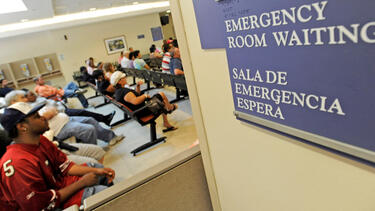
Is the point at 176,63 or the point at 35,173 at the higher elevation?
the point at 176,63

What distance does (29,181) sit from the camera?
150cm

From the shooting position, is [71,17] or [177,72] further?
[71,17]

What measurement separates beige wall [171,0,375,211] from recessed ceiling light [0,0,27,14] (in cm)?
686

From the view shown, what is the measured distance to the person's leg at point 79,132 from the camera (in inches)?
127

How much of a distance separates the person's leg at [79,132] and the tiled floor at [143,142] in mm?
436

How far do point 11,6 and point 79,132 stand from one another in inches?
208

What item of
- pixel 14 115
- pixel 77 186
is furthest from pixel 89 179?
pixel 14 115

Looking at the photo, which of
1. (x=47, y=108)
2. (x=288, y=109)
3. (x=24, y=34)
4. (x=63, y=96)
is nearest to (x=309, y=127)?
(x=288, y=109)

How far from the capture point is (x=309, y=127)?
611 millimetres

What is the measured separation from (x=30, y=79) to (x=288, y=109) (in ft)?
44.5

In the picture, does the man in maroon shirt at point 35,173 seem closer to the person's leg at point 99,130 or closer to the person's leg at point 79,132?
the person's leg at point 79,132

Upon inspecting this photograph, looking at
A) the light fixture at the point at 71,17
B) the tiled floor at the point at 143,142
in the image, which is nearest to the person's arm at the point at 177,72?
the tiled floor at the point at 143,142

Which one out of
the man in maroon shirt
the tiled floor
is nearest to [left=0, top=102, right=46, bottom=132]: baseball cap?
the man in maroon shirt

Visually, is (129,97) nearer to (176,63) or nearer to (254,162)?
(176,63)
